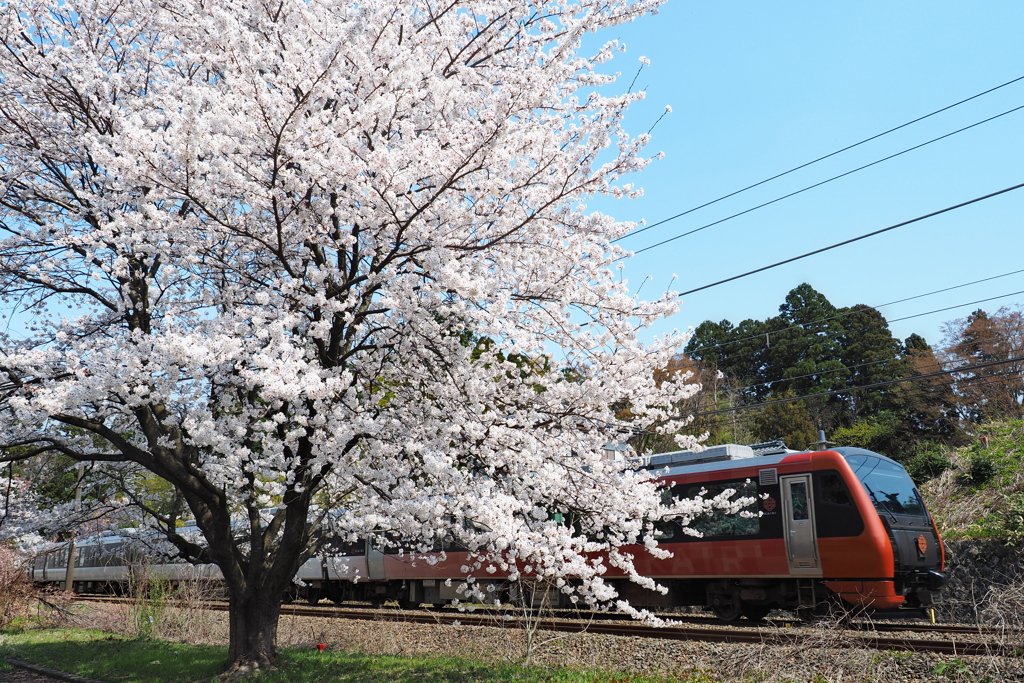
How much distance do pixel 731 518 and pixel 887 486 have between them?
2.46 metres

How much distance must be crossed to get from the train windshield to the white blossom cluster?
442 cm

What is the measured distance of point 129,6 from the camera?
31.2ft

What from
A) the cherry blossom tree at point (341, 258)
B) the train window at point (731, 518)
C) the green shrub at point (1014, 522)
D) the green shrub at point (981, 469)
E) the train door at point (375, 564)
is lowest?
the train door at point (375, 564)

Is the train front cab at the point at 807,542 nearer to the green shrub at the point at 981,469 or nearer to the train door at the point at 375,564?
the train door at the point at 375,564

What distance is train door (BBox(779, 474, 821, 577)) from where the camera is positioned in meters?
11.5

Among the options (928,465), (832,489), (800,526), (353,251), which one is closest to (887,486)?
(832,489)

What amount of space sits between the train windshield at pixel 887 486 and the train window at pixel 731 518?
1660 mm

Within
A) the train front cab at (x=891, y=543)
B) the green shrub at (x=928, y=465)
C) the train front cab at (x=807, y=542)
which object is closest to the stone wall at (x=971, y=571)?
the train front cab at (x=891, y=543)

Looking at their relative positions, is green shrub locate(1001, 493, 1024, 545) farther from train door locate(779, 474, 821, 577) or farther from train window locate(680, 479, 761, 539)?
train window locate(680, 479, 761, 539)

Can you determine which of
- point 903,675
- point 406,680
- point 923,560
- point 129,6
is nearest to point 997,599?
point 903,675

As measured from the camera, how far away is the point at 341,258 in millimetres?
8586

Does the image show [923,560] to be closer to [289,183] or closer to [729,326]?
[289,183]

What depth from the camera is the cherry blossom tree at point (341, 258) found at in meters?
7.08

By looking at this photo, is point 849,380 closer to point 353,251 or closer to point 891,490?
point 891,490
